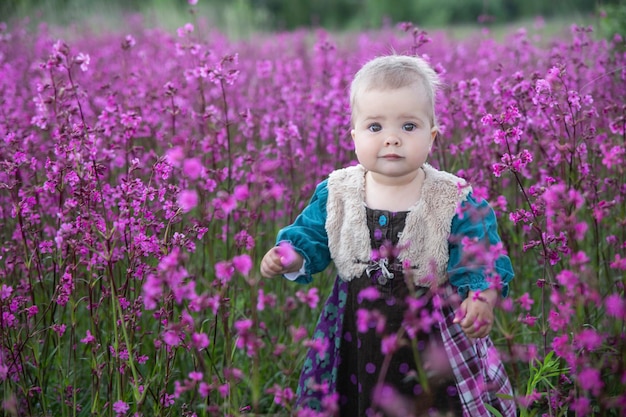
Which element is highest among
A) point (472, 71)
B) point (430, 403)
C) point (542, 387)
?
point (472, 71)

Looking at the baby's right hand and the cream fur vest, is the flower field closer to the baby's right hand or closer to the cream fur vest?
the baby's right hand

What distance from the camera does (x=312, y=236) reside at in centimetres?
254

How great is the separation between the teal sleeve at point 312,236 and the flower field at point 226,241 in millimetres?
186

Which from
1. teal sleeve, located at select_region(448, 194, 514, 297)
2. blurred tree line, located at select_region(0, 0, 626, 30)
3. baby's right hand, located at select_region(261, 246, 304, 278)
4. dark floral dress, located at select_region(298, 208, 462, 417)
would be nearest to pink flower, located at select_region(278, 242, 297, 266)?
baby's right hand, located at select_region(261, 246, 304, 278)

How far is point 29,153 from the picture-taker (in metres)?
3.59

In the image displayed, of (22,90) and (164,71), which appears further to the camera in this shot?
(164,71)

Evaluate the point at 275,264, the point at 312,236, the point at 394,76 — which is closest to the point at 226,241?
the point at 312,236

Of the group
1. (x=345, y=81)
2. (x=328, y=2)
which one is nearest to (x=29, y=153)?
(x=345, y=81)

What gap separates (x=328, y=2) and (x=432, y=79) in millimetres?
25160

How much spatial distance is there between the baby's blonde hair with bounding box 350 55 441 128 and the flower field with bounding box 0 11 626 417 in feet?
0.85

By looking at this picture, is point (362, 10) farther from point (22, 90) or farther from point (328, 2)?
point (22, 90)

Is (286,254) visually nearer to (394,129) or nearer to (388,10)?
(394,129)

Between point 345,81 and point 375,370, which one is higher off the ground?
point 345,81

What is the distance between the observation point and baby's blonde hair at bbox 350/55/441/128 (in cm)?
233
